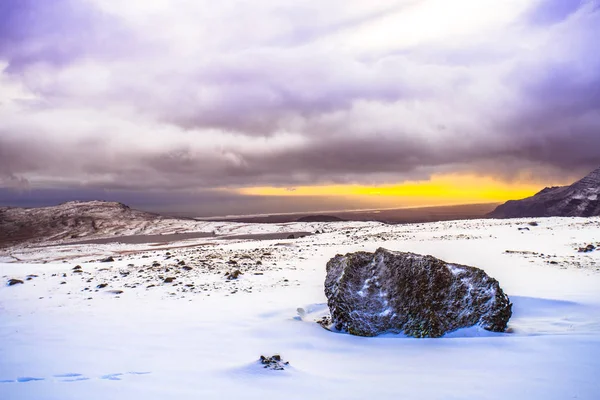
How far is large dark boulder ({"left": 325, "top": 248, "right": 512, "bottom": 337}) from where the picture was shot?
6.79 m

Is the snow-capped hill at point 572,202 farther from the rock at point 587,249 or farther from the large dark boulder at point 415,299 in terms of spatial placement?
the large dark boulder at point 415,299

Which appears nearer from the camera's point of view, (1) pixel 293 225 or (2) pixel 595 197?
(1) pixel 293 225

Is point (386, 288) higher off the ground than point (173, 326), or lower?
higher

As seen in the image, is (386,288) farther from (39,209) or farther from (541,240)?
(39,209)

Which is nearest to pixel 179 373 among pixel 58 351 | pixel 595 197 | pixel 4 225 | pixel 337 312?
pixel 58 351

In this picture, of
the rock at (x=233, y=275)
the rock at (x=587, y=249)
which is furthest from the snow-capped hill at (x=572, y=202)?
the rock at (x=233, y=275)

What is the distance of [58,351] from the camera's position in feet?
19.5

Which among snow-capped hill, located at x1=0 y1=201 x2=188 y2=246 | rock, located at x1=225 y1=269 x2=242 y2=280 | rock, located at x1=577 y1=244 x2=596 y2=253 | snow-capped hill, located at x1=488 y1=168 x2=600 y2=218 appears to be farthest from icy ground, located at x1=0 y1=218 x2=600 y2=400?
snow-capped hill, located at x1=488 y1=168 x2=600 y2=218

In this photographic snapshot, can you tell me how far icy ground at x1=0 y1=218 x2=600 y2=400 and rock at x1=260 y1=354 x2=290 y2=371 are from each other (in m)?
0.09

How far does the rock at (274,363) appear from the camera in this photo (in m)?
5.03

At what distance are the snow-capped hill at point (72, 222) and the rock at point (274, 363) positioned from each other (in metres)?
57.1

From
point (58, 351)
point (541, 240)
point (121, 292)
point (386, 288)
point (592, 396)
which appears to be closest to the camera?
point (592, 396)

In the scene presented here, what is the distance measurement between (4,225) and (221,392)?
8109 cm

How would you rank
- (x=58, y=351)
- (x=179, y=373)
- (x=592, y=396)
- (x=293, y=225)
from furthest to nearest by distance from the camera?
(x=293, y=225), (x=58, y=351), (x=179, y=373), (x=592, y=396)
